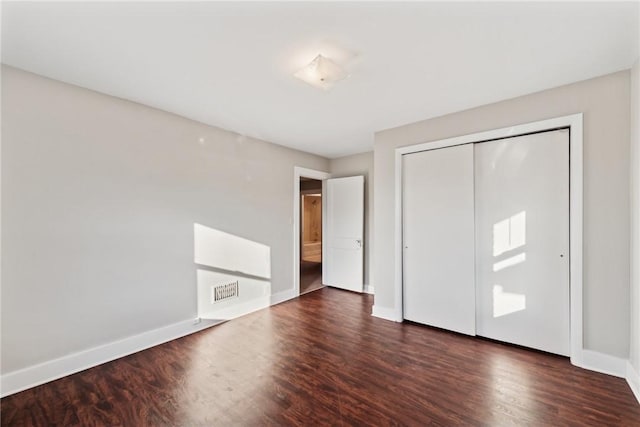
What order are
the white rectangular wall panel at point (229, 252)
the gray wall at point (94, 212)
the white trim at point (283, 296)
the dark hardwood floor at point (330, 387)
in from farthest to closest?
the white trim at point (283, 296)
the white rectangular wall panel at point (229, 252)
the gray wall at point (94, 212)
the dark hardwood floor at point (330, 387)

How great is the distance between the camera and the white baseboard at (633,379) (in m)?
1.84

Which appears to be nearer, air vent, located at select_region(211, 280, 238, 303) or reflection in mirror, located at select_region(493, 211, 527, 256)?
reflection in mirror, located at select_region(493, 211, 527, 256)

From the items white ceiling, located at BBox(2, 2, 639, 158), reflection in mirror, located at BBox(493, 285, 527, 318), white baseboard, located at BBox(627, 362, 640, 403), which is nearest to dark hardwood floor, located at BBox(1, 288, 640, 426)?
white baseboard, located at BBox(627, 362, 640, 403)

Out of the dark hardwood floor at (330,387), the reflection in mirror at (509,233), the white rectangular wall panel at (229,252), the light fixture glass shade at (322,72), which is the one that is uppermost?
the light fixture glass shade at (322,72)

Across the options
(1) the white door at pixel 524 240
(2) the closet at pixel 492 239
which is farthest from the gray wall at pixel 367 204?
(1) the white door at pixel 524 240

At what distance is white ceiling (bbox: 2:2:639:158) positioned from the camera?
1.45 meters

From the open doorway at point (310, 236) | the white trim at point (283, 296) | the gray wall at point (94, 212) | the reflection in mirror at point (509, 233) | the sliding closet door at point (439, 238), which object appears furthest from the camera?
the open doorway at point (310, 236)

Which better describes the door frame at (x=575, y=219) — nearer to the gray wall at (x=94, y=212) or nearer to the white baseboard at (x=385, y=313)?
the white baseboard at (x=385, y=313)

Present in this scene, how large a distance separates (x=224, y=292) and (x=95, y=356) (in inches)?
50.7

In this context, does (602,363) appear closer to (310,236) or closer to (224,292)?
(224,292)

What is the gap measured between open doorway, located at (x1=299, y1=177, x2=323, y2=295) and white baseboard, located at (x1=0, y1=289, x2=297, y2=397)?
1.88 meters

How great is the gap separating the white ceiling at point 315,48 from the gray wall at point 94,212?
28cm

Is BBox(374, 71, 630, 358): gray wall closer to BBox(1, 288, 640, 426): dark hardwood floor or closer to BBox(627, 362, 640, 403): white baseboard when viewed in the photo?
BBox(627, 362, 640, 403): white baseboard

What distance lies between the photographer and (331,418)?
1665mm
